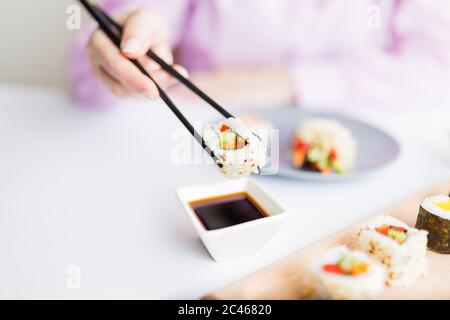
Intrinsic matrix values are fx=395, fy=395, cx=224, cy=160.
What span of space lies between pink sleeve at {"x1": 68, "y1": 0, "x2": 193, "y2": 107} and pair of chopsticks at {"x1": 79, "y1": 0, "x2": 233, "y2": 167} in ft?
1.46

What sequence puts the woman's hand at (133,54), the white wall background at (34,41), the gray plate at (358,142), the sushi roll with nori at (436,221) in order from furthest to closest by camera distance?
the white wall background at (34,41) < the gray plate at (358,142) < the woman's hand at (133,54) < the sushi roll with nori at (436,221)

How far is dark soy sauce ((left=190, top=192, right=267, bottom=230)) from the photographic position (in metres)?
0.85

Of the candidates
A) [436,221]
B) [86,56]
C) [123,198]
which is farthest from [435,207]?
[86,56]

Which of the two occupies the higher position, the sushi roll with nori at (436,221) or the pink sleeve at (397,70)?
the pink sleeve at (397,70)

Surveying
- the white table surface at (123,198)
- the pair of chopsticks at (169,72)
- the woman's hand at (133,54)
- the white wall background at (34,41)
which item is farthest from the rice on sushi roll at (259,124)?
the white wall background at (34,41)

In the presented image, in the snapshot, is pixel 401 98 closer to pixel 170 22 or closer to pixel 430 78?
pixel 430 78

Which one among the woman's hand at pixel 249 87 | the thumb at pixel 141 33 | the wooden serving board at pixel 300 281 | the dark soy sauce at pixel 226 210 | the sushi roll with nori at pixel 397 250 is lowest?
the wooden serving board at pixel 300 281

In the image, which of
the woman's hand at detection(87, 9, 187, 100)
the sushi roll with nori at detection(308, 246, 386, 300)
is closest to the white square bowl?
the sushi roll with nori at detection(308, 246, 386, 300)

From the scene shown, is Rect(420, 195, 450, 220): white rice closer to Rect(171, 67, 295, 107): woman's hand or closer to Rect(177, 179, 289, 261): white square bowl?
Rect(177, 179, 289, 261): white square bowl

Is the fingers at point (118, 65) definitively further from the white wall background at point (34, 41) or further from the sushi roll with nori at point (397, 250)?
the white wall background at point (34, 41)

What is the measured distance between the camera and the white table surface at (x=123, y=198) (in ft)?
2.54

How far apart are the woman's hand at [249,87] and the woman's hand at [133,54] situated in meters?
0.43

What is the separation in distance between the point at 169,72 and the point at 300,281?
20.5 inches
